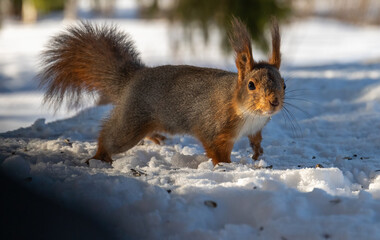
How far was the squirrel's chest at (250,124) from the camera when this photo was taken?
307 centimetres

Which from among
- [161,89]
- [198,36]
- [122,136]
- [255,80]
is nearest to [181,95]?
[161,89]

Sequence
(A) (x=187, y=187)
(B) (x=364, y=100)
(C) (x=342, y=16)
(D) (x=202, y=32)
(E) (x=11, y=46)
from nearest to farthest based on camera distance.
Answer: (A) (x=187, y=187)
(B) (x=364, y=100)
(D) (x=202, y=32)
(E) (x=11, y=46)
(C) (x=342, y=16)

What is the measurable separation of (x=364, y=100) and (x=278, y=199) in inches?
134

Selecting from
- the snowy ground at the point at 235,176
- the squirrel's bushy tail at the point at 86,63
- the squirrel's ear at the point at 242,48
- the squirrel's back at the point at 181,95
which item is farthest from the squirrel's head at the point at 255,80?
the squirrel's bushy tail at the point at 86,63

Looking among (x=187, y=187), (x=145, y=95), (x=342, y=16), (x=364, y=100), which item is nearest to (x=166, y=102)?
(x=145, y=95)

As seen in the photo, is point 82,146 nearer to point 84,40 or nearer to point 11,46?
point 84,40

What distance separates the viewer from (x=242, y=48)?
3.04 meters

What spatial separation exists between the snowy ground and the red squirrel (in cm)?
20

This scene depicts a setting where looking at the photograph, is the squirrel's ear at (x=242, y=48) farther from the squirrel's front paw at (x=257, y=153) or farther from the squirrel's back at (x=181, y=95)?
the squirrel's front paw at (x=257, y=153)

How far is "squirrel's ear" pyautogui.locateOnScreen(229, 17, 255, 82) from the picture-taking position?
2988 millimetres

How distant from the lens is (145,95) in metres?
3.36

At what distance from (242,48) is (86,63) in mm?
1269

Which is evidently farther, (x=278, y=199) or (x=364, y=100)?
(x=364, y=100)

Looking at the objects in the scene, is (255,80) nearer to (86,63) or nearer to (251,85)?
(251,85)
